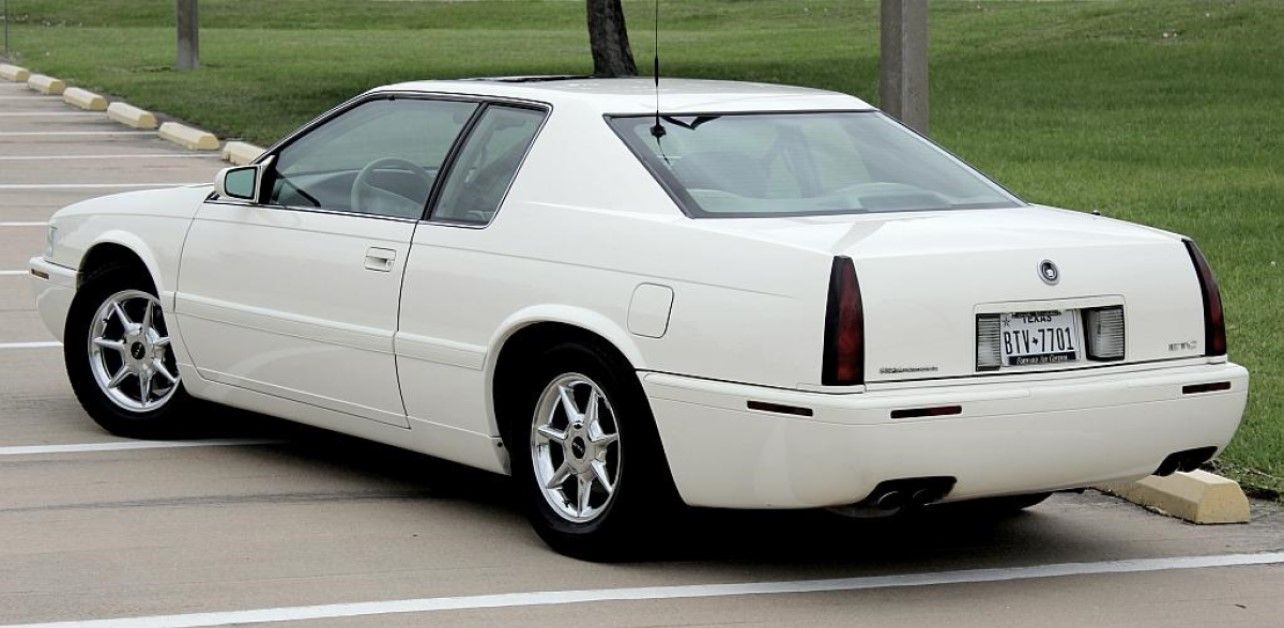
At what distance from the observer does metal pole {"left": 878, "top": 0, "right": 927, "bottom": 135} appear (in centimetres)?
1078

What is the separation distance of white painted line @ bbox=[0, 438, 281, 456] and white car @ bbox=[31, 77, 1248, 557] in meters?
0.41

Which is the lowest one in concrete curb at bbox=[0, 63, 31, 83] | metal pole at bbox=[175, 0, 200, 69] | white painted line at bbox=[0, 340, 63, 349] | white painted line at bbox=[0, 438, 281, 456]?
white painted line at bbox=[0, 438, 281, 456]

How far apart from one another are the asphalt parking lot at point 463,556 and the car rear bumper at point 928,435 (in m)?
0.37

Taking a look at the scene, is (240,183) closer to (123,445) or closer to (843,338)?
(123,445)

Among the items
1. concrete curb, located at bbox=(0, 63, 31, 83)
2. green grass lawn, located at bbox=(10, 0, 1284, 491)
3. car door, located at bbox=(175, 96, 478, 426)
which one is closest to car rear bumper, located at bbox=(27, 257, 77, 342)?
car door, located at bbox=(175, 96, 478, 426)

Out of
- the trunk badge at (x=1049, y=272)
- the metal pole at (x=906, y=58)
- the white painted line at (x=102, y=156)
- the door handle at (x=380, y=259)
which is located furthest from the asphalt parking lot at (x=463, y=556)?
the white painted line at (x=102, y=156)

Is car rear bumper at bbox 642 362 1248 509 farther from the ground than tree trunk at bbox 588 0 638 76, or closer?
closer

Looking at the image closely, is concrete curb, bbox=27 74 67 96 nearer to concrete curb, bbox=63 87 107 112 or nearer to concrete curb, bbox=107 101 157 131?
concrete curb, bbox=63 87 107 112

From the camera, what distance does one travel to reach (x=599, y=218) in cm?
647

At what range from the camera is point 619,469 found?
6293 millimetres

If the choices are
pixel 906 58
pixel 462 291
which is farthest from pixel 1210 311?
pixel 906 58

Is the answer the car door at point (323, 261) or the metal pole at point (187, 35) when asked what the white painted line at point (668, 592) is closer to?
the car door at point (323, 261)

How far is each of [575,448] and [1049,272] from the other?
1.51 meters

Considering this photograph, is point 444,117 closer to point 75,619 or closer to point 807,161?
point 807,161
